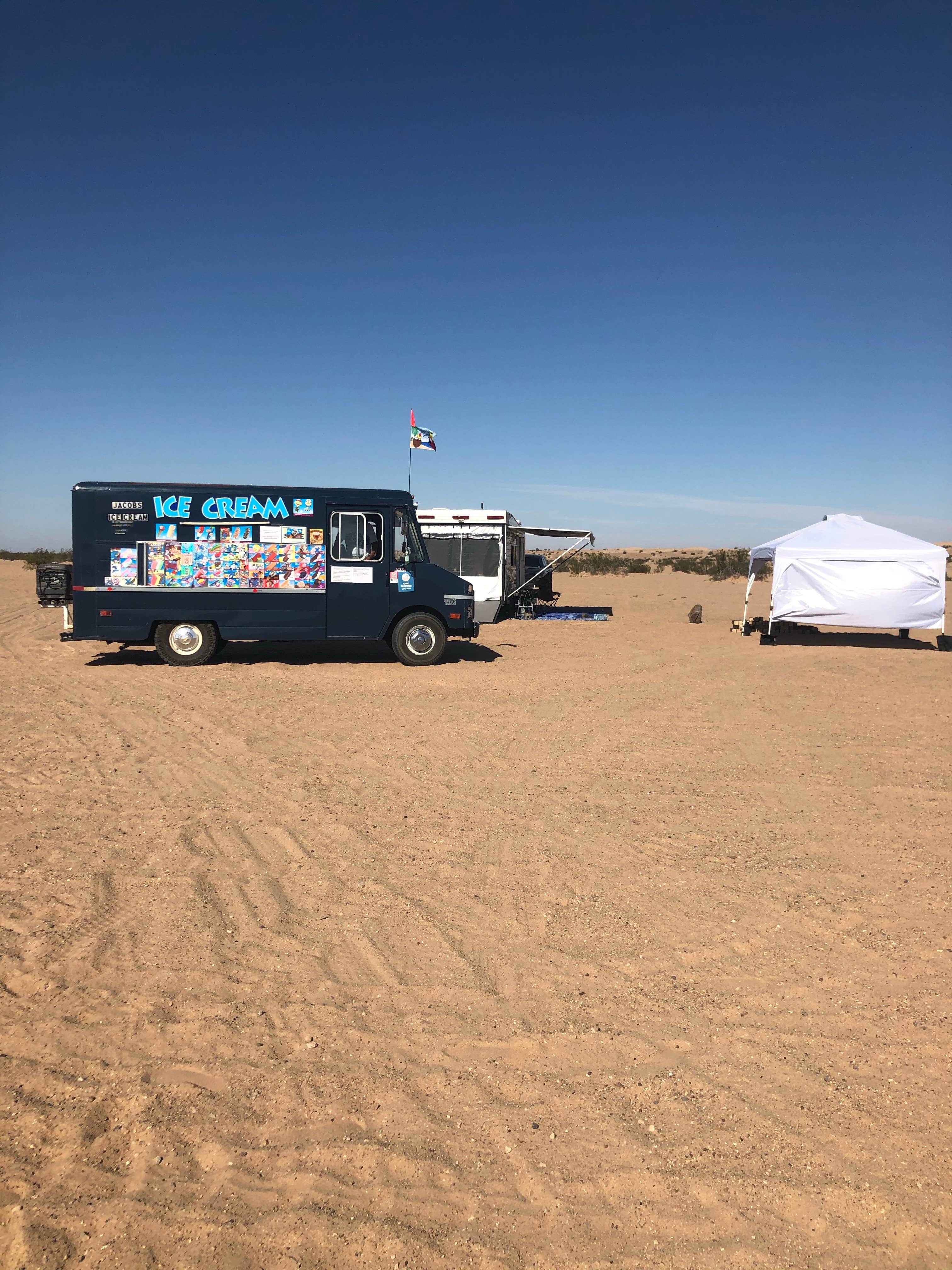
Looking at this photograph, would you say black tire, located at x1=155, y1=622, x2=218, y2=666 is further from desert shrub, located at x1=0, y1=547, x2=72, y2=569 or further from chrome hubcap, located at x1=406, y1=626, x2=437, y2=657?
desert shrub, located at x1=0, y1=547, x2=72, y2=569

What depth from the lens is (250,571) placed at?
11586 millimetres

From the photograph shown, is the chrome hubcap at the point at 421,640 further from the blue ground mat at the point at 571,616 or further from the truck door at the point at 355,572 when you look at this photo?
the blue ground mat at the point at 571,616

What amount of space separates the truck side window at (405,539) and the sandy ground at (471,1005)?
493 cm

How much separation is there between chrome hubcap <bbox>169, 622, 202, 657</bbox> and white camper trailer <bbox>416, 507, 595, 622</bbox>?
7.12 meters

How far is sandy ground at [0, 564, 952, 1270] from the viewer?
2.37 meters

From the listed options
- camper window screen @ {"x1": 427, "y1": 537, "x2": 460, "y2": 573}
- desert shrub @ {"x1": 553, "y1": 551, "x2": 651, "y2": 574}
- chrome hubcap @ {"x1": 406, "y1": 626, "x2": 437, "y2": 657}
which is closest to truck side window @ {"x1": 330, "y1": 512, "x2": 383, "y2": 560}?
chrome hubcap @ {"x1": 406, "y1": 626, "x2": 437, "y2": 657}

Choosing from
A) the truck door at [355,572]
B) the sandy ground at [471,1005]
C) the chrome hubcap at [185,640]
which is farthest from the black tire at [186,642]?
the sandy ground at [471,1005]

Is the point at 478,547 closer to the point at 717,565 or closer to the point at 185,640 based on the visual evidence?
the point at 185,640

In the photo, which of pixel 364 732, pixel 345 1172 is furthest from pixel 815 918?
pixel 364 732

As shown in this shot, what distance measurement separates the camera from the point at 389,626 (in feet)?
40.0

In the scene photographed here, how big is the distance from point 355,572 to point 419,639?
1446 mm

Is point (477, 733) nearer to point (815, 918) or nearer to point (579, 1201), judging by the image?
point (815, 918)

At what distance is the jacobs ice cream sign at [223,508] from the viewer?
11344mm

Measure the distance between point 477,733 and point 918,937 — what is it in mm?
4658
